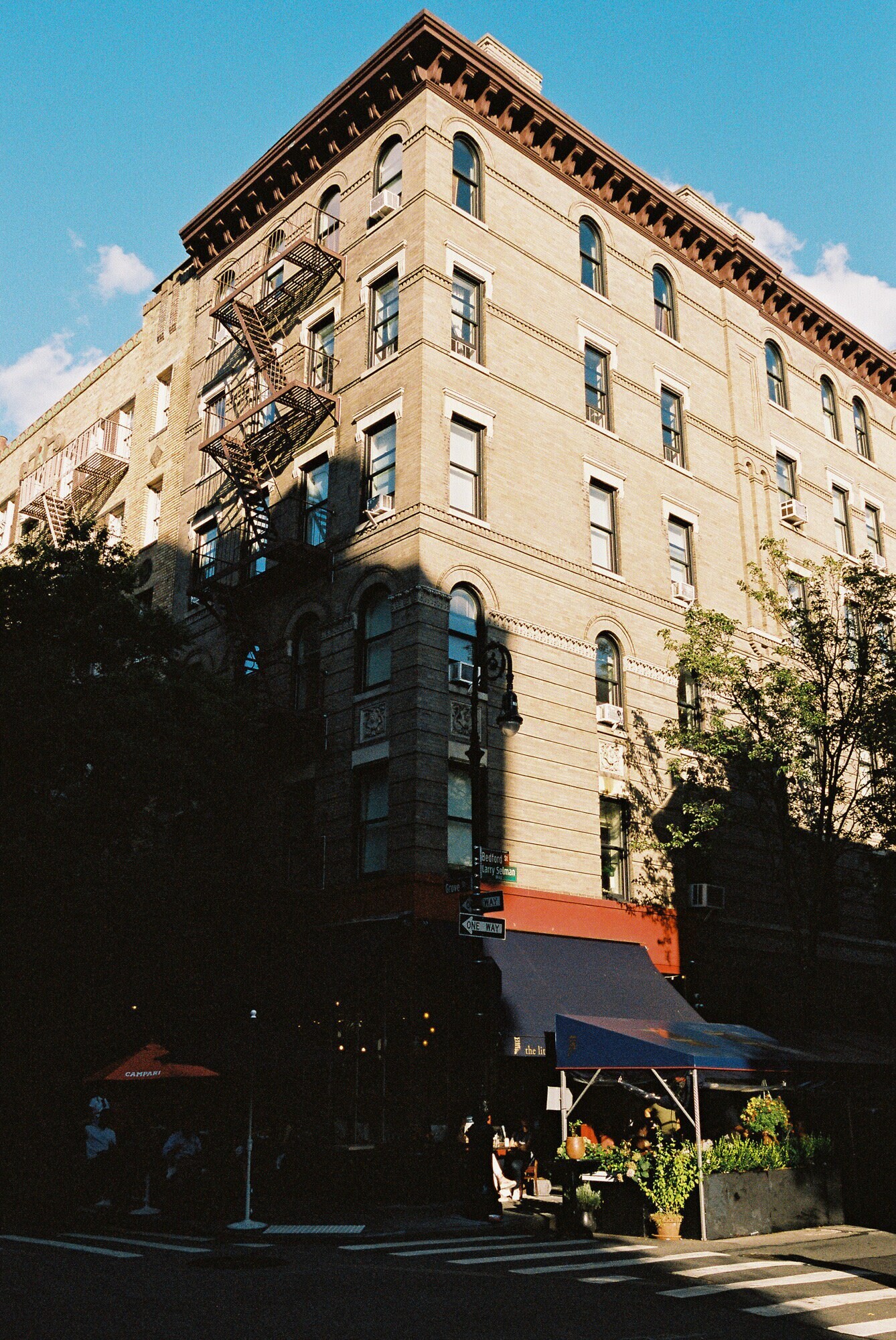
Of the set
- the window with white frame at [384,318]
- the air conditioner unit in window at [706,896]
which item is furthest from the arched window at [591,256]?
Answer: the air conditioner unit in window at [706,896]

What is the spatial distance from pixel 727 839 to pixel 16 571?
17.3 m

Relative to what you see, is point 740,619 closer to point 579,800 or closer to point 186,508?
point 579,800

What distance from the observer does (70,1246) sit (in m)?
14.1

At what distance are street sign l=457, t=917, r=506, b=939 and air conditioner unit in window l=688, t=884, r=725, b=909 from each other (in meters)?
8.96

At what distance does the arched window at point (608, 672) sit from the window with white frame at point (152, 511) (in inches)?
577

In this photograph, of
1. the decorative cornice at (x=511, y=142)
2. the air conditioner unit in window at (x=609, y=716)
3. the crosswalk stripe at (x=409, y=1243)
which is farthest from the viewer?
the decorative cornice at (x=511, y=142)

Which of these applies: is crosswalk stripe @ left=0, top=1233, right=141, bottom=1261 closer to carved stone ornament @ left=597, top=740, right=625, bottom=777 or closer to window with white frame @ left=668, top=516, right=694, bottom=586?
carved stone ornament @ left=597, top=740, right=625, bottom=777

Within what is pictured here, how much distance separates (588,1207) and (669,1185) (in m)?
1.33

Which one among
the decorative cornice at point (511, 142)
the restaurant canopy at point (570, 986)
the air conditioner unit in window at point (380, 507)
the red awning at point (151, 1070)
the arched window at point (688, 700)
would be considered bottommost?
the red awning at point (151, 1070)

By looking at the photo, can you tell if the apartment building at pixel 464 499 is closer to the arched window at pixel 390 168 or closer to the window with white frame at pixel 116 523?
the arched window at pixel 390 168

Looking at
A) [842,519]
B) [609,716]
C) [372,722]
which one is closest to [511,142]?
[609,716]

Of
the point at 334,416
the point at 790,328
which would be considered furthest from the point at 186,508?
the point at 790,328

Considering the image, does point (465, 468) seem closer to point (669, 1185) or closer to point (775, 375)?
point (669, 1185)

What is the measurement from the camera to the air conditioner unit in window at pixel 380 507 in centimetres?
2455
